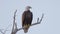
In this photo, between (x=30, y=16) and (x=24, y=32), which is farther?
(x=30, y=16)

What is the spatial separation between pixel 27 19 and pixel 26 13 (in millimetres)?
164

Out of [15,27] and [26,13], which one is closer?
[15,27]

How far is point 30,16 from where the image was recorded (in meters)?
3.56

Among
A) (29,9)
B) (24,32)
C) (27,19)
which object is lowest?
(24,32)

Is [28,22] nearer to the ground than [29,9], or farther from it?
nearer to the ground

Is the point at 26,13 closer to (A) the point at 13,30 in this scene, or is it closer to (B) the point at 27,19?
(B) the point at 27,19

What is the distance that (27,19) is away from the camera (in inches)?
141

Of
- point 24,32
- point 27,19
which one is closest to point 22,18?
point 27,19

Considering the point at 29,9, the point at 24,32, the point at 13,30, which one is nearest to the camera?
the point at 13,30

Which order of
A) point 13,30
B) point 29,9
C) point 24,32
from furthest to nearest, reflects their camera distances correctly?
point 29,9
point 24,32
point 13,30

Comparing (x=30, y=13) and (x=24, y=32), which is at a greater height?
(x=30, y=13)

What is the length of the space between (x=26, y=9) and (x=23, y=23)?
333mm

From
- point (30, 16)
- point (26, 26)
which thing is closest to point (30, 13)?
point (30, 16)

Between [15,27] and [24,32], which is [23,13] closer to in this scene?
[24,32]
